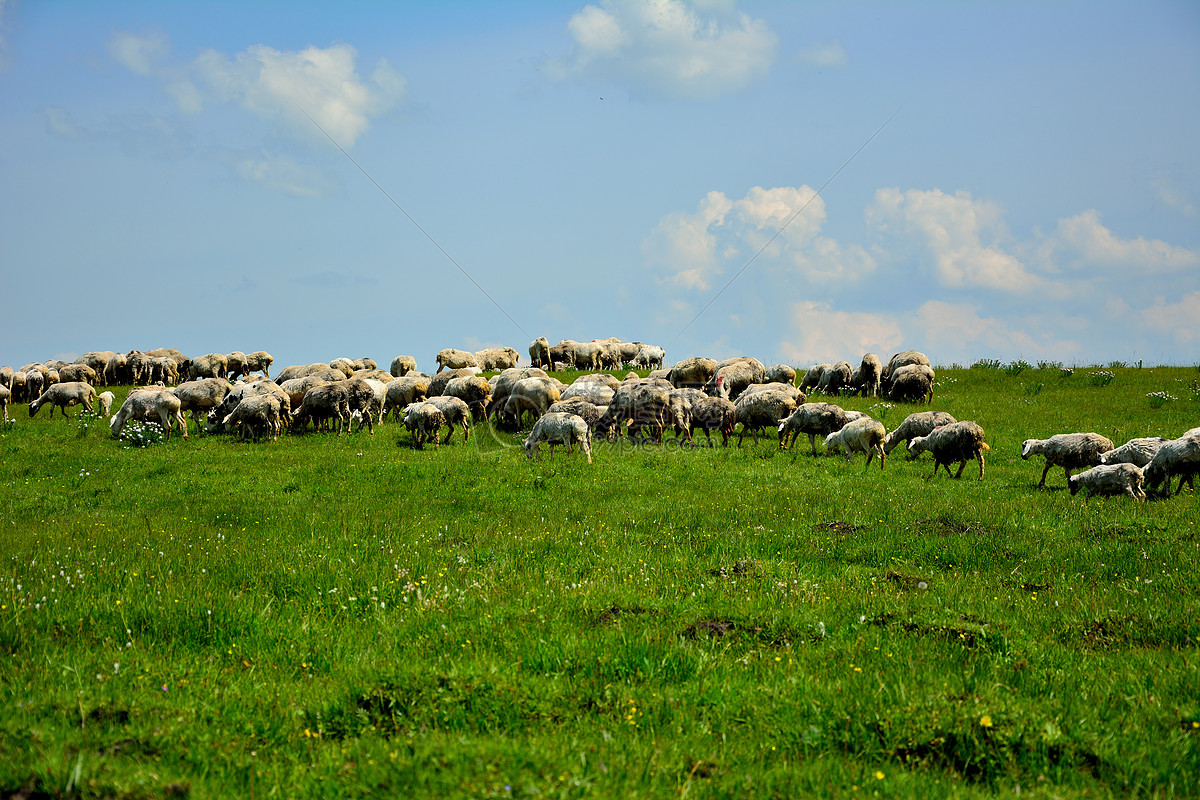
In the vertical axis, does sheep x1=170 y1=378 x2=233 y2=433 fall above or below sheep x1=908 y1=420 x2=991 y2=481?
above

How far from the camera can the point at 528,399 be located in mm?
26531

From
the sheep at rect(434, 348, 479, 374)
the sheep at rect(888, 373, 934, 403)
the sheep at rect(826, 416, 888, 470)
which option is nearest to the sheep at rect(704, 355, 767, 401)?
the sheep at rect(888, 373, 934, 403)

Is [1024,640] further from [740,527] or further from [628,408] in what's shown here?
[628,408]

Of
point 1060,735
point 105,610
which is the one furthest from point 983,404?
point 105,610

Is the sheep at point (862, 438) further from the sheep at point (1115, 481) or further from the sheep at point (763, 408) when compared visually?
the sheep at point (1115, 481)

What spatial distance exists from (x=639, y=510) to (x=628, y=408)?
10.4m

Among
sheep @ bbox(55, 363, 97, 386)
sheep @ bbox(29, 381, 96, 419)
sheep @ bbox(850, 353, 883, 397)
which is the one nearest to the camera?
sheep @ bbox(29, 381, 96, 419)

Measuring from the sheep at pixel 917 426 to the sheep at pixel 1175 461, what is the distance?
5.89 metres

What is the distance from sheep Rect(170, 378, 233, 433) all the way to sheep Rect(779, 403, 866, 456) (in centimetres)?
2159

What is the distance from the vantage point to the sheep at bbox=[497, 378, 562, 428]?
2647cm

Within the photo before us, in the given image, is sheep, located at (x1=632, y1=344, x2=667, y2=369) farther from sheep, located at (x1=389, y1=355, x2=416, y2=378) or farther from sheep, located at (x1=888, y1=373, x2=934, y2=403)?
sheep, located at (x1=888, y1=373, x2=934, y2=403)

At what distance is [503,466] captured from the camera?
1825 centimetres

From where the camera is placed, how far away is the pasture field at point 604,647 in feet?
16.8

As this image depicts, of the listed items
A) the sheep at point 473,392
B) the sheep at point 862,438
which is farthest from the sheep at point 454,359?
the sheep at point 862,438
